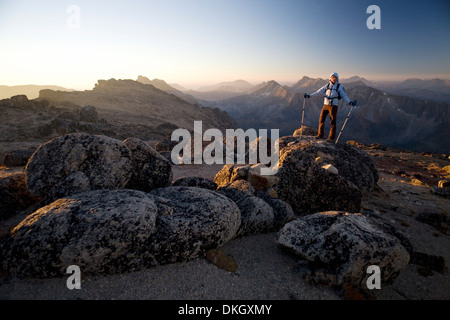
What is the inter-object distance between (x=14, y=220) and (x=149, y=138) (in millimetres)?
32837

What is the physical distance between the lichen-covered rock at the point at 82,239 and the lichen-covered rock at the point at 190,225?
0.33m

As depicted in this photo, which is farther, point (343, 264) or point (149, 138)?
point (149, 138)

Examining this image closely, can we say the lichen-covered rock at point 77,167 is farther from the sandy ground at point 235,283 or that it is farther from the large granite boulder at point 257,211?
the large granite boulder at point 257,211

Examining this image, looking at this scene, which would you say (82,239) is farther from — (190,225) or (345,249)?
(345,249)

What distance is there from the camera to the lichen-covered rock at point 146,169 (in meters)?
8.40

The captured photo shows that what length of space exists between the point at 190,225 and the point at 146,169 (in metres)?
3.64

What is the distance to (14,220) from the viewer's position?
670 cm

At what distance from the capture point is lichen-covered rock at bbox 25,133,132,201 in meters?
7.02

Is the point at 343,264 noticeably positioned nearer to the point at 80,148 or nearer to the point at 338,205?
the point at 338,205

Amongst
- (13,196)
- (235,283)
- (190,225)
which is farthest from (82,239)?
(13,196)

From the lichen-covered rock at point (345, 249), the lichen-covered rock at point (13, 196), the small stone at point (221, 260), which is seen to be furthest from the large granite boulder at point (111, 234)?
the lichen-covered rock at point (13, 196)

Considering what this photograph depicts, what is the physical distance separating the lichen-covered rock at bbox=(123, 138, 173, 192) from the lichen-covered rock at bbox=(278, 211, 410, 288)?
4881mm

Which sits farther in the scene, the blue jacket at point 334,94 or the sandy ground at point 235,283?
the blue jacket at point 334,94

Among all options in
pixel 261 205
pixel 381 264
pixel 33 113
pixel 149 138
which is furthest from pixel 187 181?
pixel 33 113
